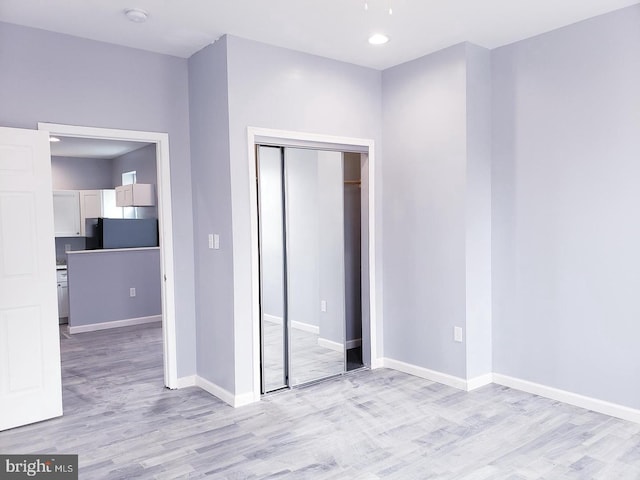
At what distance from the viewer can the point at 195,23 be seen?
3264 millimetres

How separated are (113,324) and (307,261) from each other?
352cm

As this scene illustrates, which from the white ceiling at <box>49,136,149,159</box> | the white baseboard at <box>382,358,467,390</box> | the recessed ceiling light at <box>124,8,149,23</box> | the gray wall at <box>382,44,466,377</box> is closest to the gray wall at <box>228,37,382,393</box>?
the gray wall at <box>382,44,466,377</box>

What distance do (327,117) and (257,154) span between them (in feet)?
2.35

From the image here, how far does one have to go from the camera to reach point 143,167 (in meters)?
7.78

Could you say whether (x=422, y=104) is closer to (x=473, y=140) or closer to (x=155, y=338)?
(x=473, y=140)

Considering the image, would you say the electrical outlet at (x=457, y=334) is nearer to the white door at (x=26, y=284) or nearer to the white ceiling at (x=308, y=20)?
the white ceiling at (x=308, y=20)

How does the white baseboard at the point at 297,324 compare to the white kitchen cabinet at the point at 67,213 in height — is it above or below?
below

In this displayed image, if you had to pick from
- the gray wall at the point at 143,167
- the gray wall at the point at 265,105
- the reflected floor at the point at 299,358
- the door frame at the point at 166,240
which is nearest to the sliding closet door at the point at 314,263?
the reflected floor at the point at 299,358

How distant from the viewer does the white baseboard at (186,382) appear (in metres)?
3.96

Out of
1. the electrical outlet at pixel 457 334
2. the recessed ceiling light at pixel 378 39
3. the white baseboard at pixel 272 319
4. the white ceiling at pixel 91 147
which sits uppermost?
the recessed ceiling light at pixel 378 39

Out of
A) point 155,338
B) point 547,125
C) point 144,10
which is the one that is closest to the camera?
point 144,10

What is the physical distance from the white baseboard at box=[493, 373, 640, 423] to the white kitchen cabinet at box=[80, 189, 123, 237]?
21.9 ft

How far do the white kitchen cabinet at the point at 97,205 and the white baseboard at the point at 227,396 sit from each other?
5.25 meters

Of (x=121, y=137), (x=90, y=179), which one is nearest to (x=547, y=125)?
(x=121, y=137)
